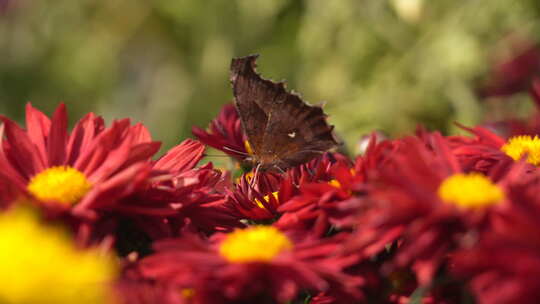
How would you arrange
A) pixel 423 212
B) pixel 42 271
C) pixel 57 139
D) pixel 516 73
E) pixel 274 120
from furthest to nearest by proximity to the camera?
pixel 516 73, pixel 274 120, pixel 57 139, pixel 423 212, pixel 42 271

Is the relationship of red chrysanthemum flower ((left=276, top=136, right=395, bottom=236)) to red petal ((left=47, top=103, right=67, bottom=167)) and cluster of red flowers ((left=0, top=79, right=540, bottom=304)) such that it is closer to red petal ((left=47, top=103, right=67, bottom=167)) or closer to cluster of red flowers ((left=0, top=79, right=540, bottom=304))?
cluster of red flowers ((left=0, top=79, right=540, bottom=304))

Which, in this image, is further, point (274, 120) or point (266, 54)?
point (266, 54)

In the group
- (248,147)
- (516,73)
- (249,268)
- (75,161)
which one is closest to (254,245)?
(249,268)

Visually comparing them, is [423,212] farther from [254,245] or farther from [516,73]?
[516,73]

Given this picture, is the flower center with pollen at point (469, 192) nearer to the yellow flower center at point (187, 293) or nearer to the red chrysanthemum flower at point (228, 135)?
the yellow flower center at point (187, 293)

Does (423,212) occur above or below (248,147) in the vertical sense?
below

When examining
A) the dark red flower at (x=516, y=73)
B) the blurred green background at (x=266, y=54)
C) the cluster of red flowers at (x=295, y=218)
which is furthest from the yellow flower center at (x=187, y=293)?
the dark red flower at (x=516, y=73)

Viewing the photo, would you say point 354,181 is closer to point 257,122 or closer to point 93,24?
point 257,122

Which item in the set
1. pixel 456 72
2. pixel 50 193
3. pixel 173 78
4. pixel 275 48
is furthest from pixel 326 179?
pixel 173 78

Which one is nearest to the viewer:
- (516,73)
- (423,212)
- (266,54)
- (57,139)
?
(423,212)
